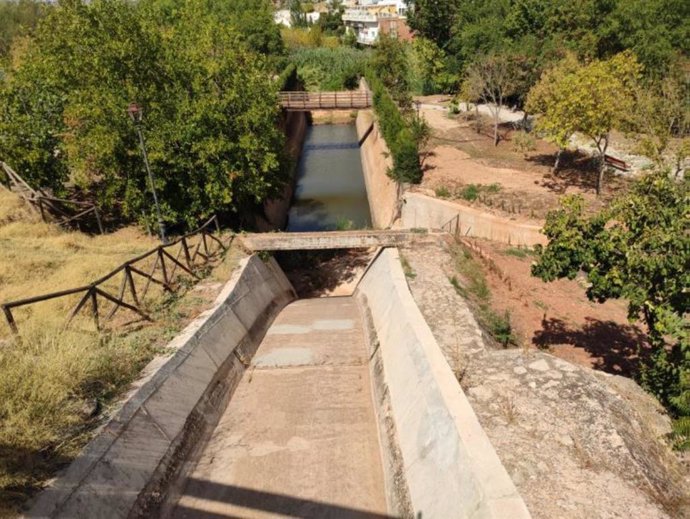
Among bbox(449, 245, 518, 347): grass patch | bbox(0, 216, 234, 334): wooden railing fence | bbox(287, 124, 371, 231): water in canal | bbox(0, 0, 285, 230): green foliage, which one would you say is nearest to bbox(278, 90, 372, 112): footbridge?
bbox(287, 124, 371, 231): water in canal

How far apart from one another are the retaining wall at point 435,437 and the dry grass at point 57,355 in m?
5.74

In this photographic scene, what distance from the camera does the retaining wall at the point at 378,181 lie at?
27.4 meters

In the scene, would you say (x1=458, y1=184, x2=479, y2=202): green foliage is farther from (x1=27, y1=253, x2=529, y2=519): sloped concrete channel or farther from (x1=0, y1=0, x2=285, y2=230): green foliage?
(x1=27, y1=253, x2=529, y2=519): sloped concrete channel

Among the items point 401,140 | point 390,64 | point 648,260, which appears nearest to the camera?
point 648,260

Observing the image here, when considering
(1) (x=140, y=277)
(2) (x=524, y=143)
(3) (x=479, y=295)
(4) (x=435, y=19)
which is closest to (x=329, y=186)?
(2) (x=524, y=143)

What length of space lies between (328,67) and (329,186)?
3302 cm

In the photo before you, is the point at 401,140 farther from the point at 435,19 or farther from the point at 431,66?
the point at 435,19

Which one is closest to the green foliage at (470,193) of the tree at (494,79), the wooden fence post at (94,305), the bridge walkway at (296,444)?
the tree at (494,79)

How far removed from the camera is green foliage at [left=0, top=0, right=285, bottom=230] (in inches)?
671

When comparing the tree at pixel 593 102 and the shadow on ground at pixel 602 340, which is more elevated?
the tree at pixel 593 102

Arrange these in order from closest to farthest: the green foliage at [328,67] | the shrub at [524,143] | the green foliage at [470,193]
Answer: the green foliage at [470,193] → the shrub at [524,143] → the green foliage at [328,67]

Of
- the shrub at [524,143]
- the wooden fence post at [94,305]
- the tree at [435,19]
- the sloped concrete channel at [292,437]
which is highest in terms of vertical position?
the tree at [435,19]

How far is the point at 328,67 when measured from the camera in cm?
6244

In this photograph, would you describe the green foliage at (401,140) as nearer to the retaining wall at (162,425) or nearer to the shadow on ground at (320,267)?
the shadow on ground at (320,267)
